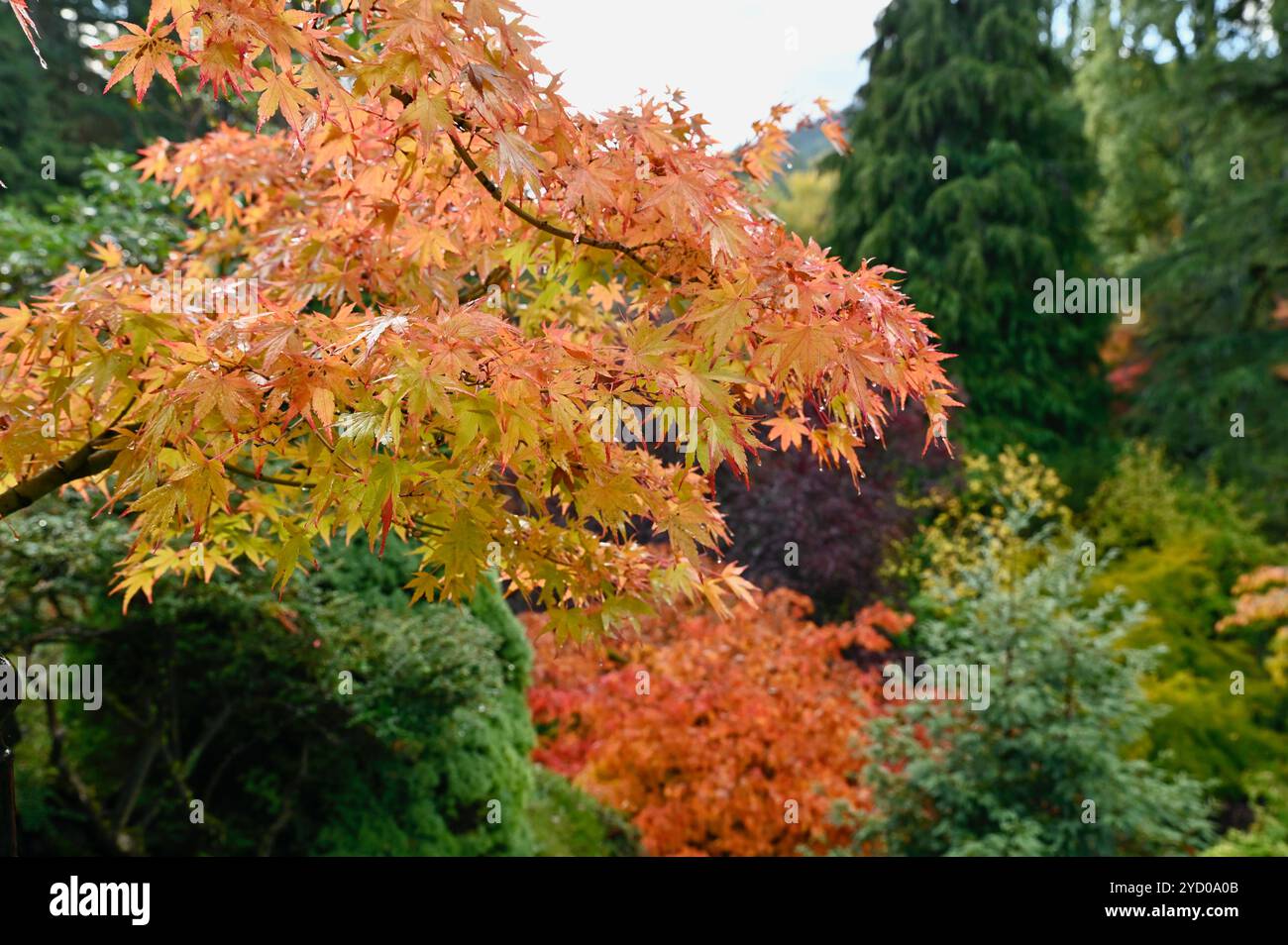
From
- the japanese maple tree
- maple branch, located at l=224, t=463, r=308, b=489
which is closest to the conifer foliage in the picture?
the japanese maple tree

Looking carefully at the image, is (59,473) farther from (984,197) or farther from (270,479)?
(984,197)

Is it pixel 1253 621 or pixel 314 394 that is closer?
pixel 314 394

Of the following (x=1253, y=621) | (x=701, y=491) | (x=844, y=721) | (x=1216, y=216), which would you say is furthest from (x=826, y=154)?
(x=701, y=491)

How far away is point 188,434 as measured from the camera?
6.06 ft

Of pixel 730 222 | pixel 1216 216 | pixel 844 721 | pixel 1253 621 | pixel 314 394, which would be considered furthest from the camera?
pixel 1216 216

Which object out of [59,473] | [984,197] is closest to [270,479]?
[59,473]

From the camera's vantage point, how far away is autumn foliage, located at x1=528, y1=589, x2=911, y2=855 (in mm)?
5969

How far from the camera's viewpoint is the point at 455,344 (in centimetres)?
175

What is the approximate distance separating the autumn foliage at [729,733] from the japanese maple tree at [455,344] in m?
3.50

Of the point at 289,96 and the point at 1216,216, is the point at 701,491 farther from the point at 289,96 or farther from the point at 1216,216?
the point at 1216,216

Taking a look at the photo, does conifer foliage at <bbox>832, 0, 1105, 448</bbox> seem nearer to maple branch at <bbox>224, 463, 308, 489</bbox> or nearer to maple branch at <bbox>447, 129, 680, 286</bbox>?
maple branch at <bbox>447, 129, 680, 286</bbox>

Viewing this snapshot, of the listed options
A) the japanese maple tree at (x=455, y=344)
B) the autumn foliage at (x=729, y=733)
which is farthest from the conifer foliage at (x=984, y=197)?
the japanese maple tree at (x=455, y=344)

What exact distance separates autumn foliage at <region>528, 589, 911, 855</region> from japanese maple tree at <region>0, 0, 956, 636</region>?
350 cm

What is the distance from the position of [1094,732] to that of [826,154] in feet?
38.0
